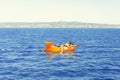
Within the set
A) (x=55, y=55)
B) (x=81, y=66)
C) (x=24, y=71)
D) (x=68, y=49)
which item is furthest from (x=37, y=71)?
(x=68, y=49)

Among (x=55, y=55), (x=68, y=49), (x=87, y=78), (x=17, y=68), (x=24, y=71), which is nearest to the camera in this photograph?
(x=87, y=78)

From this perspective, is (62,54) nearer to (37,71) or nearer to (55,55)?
(55,55)

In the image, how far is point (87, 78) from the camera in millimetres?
30312

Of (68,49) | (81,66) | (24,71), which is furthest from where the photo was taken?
(68,49)

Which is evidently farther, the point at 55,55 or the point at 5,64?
the point at 55,55

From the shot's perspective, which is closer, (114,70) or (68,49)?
(114,70)

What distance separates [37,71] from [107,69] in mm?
9128

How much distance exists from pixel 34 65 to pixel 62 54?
46.4ft

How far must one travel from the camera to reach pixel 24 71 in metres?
33.6

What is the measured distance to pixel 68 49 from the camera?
54781mm

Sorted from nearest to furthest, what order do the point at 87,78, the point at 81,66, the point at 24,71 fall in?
the point at 87,78, the point at 24,71, the point at 81,66

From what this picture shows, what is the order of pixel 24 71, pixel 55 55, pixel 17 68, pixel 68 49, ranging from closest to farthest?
pixel 24 71, pixel 17 68, pixel 55 55, pixel 68 49

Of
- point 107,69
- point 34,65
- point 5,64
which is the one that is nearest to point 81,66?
point 107,69

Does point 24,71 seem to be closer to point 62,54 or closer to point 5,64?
point 5,64
